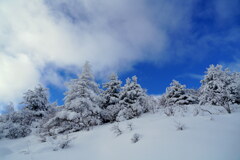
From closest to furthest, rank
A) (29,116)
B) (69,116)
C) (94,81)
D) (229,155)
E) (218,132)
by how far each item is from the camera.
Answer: (229,155), (218,132), (69,116), (94,81), (29,116)

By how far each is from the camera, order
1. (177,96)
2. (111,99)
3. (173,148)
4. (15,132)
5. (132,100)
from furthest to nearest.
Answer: (177,96) < (111,99) < (132,100) < (15,132) < (173,148)

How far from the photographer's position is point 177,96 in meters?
20.6

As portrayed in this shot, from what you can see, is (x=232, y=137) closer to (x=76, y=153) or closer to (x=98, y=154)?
(x=98, y=154)

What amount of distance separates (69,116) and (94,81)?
Answer: 15.8 ft

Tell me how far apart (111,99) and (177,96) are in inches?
412

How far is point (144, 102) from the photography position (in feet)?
52.6

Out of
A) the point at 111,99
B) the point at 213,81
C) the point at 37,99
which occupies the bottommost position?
the point at 213,81

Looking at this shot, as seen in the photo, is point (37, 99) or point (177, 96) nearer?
point (37, 99)

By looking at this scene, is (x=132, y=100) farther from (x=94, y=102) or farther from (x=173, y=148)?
(x=173, y=148)

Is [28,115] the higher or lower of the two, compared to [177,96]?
higher

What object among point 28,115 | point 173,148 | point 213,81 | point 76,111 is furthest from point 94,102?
point 213,81

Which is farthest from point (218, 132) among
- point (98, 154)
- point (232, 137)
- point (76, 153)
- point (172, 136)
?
point (76, 153)

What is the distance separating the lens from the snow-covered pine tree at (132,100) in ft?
47.1

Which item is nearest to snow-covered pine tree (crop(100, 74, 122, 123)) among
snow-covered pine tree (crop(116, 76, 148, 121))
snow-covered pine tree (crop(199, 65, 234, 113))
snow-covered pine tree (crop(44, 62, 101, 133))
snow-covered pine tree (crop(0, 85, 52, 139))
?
snow-covered pine tree (crop(116, 76, 148, 121))
